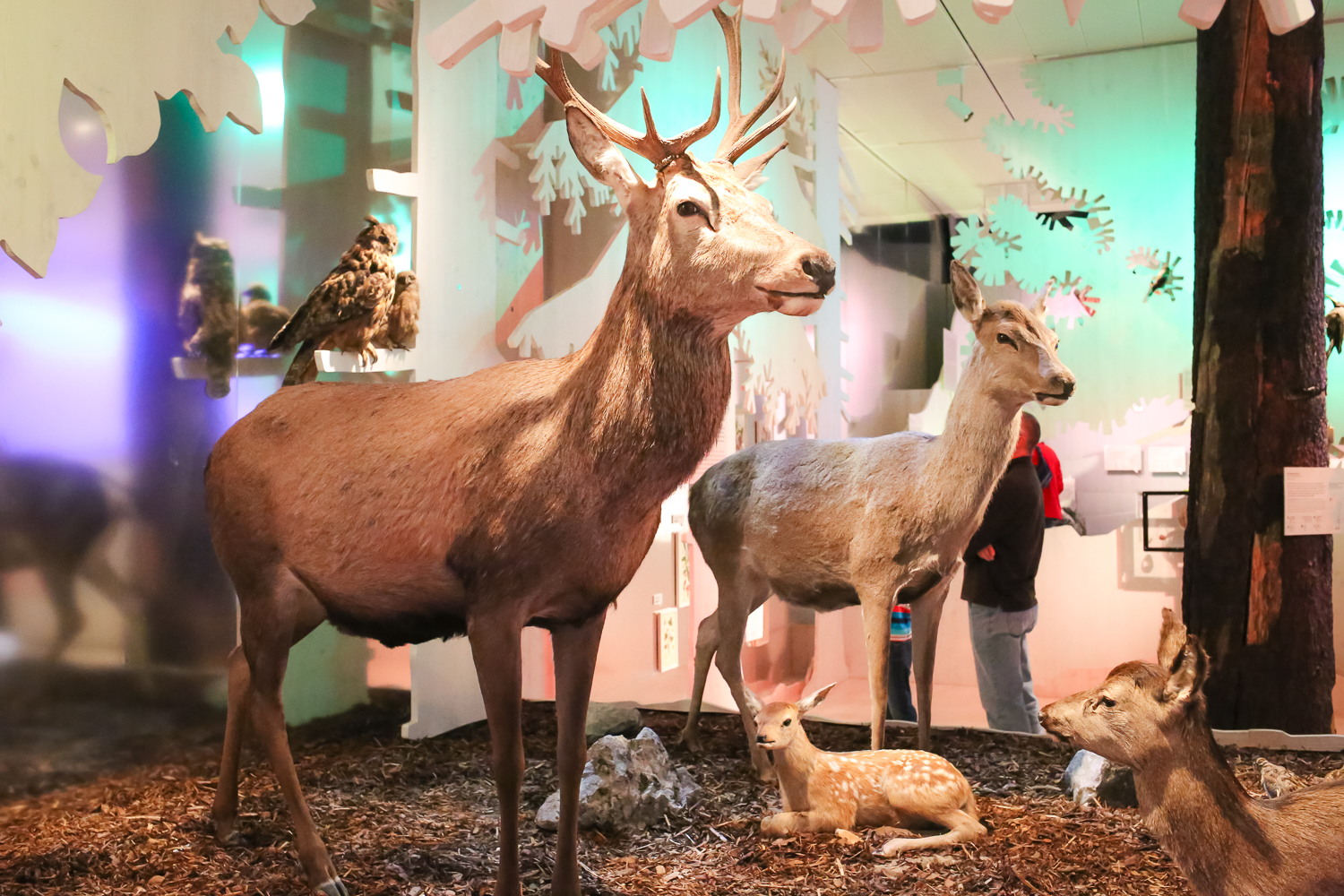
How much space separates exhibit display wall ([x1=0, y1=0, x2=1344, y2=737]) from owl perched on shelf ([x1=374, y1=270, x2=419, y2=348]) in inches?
5.4

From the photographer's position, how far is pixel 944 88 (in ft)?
16.4

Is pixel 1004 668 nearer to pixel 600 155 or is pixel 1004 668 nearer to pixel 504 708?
pixel 504 708

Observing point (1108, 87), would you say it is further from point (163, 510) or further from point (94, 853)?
point (94, 853)

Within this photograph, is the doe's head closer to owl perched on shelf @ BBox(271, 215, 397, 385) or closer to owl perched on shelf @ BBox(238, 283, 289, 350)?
owl perched on shelf @ BBox(271, 215, 397, 385)

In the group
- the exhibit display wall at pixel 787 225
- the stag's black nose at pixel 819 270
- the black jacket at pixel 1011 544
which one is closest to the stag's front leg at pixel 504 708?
the stag's black nose at pixel 819 270

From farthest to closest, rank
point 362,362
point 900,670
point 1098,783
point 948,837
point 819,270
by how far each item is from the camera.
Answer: point 900,670
point 362,362
point 1098,783
point 948,837
point 819,270

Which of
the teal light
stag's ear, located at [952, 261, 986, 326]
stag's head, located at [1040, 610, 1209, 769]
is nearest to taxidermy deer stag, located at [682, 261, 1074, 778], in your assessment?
stag's ear, located at [952, 261, 986, 326]

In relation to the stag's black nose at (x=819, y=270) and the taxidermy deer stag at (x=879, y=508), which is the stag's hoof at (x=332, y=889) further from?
the stag's black nose at (x=819, y=270)

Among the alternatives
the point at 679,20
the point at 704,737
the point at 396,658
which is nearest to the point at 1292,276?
the point at 704,737

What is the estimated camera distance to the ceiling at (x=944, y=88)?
4.77 metres

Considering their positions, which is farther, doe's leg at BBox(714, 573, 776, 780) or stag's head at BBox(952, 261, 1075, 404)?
doe's leg at BBox(714, 573, 776, 780)

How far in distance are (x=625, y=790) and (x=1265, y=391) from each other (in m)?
3.12

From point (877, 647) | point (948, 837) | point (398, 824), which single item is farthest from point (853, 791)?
point (398, 824)

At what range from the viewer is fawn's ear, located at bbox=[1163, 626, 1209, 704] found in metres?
2.06
